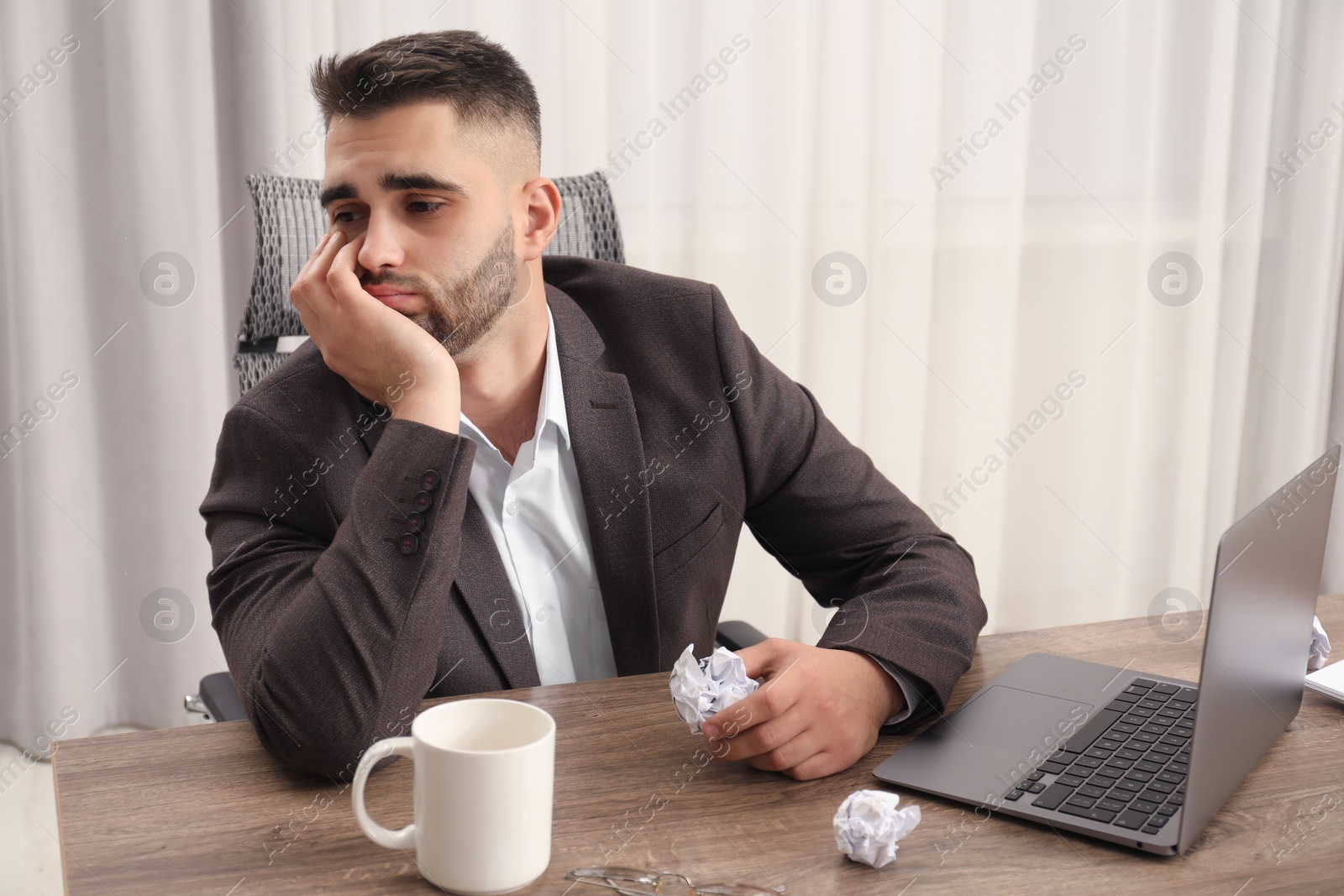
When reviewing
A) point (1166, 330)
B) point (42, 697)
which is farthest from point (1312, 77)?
point (42, 697)

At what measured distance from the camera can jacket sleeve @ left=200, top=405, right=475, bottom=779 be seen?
35.5 inches

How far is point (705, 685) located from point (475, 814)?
0.27m

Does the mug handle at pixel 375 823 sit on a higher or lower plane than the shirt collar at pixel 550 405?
lower

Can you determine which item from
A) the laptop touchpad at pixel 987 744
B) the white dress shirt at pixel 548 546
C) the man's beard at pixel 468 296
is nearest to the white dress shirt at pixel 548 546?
the white dress shirt at pixel 548 546

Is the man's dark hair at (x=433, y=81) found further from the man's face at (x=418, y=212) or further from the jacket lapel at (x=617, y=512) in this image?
the jacket lapel at (x=617, y=512)

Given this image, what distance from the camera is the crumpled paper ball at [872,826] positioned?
735mm

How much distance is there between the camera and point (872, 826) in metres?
0.74

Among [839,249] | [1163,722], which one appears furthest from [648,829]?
[839,249]

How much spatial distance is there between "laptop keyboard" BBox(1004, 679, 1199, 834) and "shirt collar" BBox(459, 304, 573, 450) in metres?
0.68

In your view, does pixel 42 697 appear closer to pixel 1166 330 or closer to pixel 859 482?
pixel 859 482

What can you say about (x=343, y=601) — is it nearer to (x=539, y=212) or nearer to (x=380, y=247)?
(x=380, y=247)

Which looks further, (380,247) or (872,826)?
(380,247)

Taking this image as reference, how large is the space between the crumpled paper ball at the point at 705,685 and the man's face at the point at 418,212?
0.55 meters

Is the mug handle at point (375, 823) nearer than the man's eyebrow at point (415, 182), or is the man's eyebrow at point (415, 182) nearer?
the mug handle at point (375, 823)
